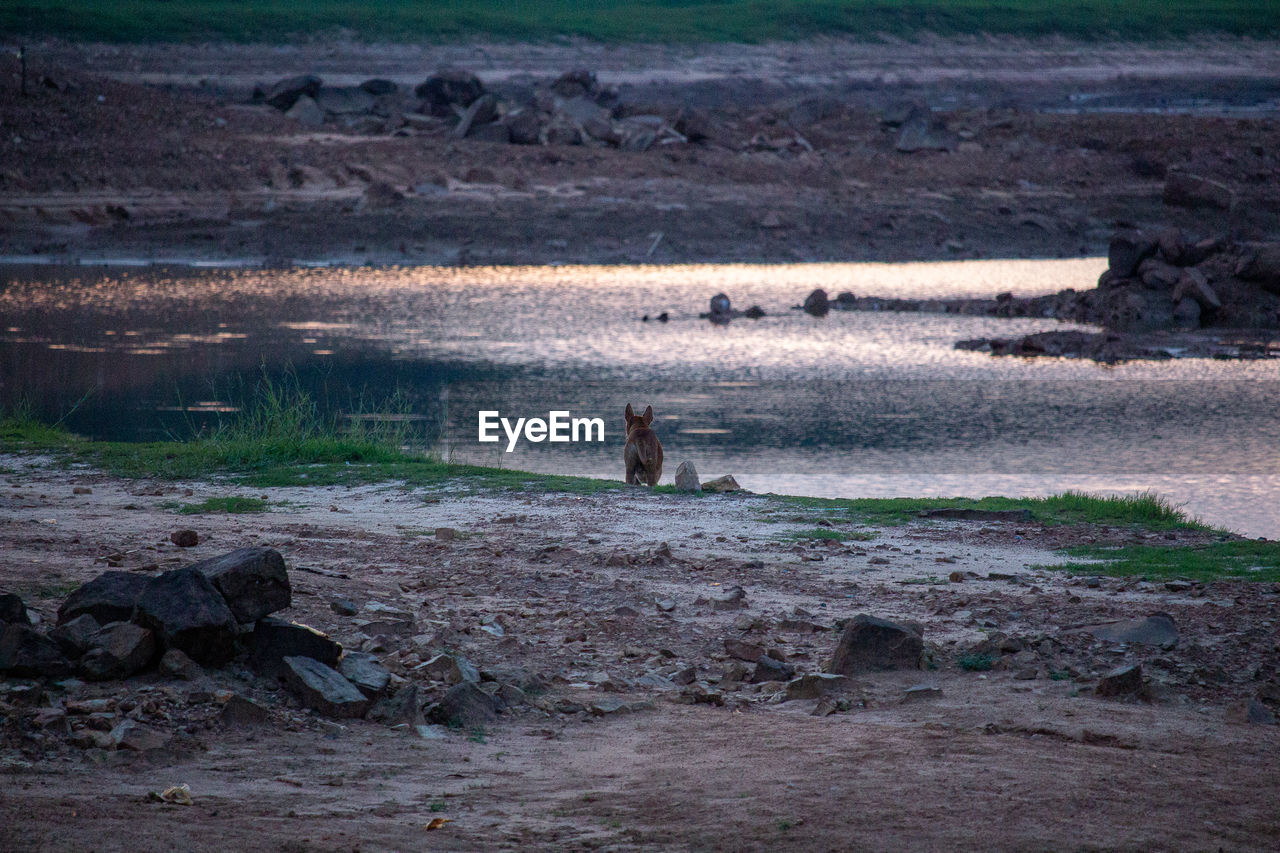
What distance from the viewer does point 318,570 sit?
8.25 metres

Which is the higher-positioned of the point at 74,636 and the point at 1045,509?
the point at 74,636

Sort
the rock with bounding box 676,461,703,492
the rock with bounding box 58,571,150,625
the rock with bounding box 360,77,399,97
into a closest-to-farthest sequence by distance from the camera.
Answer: the rock with bounding box 58,571,150,625
the rock with bounding box 676,461,703,492
the rock with bounding box 360,77,399,97

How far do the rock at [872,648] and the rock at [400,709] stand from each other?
2223mm

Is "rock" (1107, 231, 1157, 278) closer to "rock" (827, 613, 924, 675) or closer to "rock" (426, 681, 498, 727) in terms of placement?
"rock" (827, 613, 924, 675)

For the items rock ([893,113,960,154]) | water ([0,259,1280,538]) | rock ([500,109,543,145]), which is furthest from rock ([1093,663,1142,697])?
rock ([893,113,960,154])

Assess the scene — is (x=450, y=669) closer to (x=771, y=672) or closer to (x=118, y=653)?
(x=118, y=653)

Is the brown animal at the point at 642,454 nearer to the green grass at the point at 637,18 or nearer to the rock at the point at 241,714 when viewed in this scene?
the rock at the point at 241,714

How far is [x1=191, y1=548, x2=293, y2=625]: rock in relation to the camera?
6.36 meters

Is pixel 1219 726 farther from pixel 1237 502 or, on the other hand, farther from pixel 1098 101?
pixel 1098 101

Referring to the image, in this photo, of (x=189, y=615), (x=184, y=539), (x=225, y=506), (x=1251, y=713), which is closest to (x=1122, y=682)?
(x=1251, y=713)

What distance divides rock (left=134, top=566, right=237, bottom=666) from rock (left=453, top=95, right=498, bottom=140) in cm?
4073

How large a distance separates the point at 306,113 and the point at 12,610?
1787 inches

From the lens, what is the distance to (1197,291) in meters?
28.9

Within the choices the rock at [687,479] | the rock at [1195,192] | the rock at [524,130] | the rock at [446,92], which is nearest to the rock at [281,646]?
the rock at [687,479]
